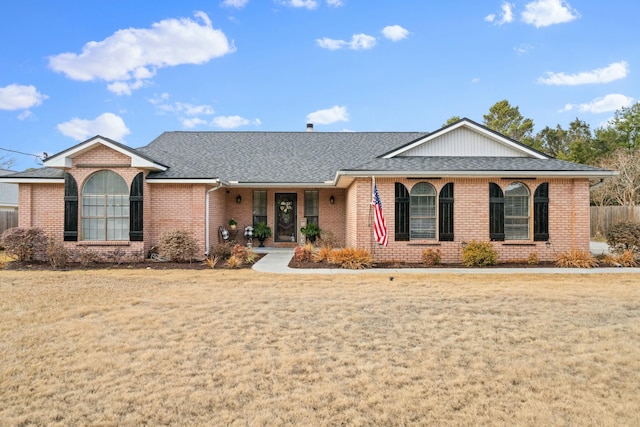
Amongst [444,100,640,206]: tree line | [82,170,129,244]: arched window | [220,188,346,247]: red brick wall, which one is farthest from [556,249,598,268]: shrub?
[444,100,640,206]: tree line

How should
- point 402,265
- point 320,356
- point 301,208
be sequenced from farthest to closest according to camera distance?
point 301,208 < point 402,265 < point 320,356

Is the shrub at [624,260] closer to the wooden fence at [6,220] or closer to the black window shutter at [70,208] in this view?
the black window shutter at [70,208]

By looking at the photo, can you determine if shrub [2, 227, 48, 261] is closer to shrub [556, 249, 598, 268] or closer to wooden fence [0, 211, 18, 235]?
wooden fence [0, 211, 18, 235]

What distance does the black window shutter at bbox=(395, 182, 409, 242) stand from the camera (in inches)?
498

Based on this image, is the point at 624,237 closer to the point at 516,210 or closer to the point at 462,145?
the point at 516,210

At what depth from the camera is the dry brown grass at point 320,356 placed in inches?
137

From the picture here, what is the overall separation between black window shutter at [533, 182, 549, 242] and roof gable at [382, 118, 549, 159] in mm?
1519

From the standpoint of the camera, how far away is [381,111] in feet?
80.0

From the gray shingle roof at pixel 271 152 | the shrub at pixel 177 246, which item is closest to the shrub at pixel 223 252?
the shrub at pixel 177 246

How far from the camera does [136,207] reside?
521 inches

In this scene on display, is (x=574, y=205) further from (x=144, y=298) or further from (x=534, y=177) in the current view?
(x=144, y=298)

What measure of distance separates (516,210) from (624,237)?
351 centimetres

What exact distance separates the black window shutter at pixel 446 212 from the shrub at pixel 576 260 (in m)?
3.21

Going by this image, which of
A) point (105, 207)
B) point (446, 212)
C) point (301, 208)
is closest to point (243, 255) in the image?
point (105, 207)
